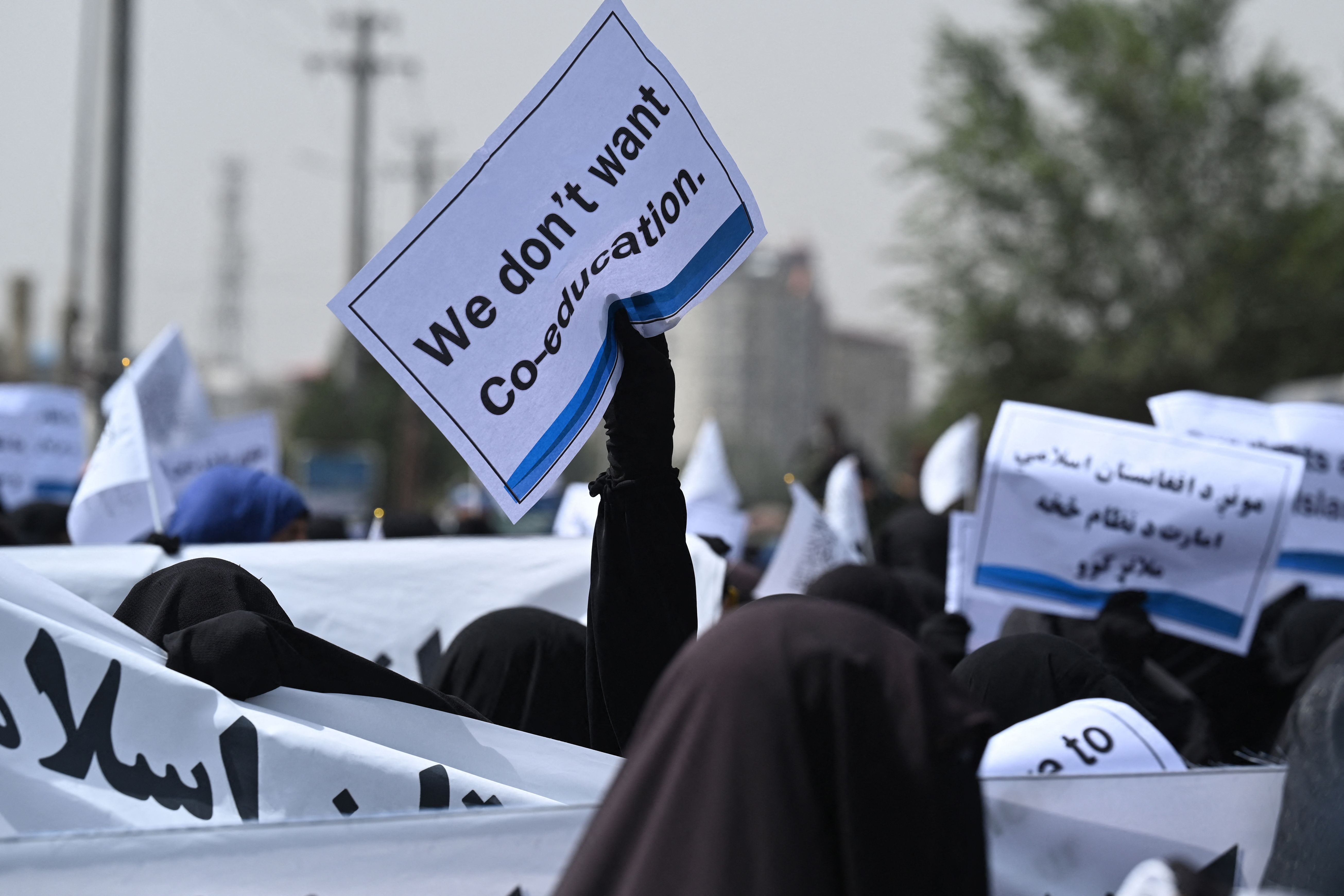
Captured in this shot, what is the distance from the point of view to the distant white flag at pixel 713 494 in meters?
6.36

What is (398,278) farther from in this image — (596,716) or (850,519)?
(850,519)

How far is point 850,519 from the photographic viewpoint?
659 centimetres

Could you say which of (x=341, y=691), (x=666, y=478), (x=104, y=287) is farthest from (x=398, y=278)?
(x=104, y=287)

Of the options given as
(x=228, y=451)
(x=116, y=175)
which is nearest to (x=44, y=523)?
(x=228, y=451)

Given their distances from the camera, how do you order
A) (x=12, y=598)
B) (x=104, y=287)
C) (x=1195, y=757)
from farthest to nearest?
(x=104, y=287), (x=1195, y=757), (x=12, y=598)

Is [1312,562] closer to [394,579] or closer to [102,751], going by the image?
[394,579]

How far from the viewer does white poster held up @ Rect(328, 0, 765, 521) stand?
2.12m

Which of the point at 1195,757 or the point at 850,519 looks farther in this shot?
the point at 850,519

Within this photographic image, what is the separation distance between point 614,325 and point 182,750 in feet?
3.08

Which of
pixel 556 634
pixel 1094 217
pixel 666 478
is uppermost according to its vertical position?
pixel 1094 217

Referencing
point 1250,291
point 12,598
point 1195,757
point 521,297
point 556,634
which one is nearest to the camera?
point 12,598

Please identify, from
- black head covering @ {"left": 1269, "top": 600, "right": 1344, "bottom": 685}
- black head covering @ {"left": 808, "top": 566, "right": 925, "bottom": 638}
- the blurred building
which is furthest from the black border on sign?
the blurred building

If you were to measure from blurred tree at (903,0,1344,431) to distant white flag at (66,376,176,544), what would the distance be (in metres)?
22.0

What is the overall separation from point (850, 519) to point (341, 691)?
4.54 m
